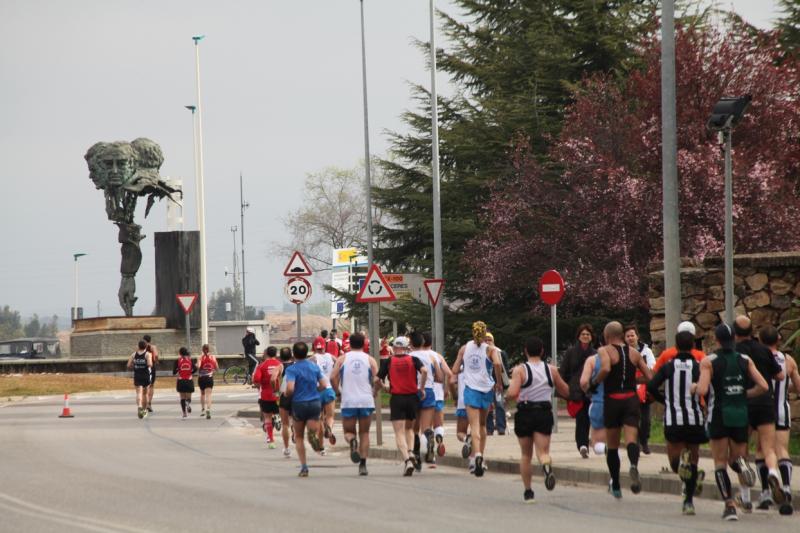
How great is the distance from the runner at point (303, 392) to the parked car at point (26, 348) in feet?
206

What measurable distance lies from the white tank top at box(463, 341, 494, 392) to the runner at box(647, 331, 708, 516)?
4.95 meters

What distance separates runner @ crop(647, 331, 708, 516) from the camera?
523 inches

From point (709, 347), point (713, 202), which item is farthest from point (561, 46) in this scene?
point (709, 347)

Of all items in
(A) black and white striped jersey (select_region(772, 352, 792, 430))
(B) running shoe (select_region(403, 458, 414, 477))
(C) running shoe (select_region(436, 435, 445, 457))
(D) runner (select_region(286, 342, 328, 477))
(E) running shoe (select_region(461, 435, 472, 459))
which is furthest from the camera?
(C) running shoe (select_region(436, 435, 445, 457))

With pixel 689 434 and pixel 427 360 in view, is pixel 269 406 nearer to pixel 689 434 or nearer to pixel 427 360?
pixel 427 360

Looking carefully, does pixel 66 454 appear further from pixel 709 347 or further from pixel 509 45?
pixel 509 45

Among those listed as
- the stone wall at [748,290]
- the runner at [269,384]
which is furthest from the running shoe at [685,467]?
the runner at [269,384]

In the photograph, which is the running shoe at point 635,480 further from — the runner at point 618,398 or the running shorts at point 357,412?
the running shorts at point 357,412

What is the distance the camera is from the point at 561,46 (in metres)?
41.1

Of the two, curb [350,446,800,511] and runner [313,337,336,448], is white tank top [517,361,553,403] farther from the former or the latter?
runner [313,337,336,448]

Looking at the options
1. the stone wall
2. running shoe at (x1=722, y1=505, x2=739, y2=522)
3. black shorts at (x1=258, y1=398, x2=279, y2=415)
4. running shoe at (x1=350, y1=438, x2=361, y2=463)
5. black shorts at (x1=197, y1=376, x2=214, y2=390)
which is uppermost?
the stone wall

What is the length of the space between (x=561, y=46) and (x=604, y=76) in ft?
8.55

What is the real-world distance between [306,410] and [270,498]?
3.12 m

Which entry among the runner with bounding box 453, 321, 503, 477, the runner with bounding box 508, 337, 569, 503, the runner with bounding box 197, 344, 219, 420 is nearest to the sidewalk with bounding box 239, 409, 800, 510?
the runner with bounding box 453, 321, 503, 477
